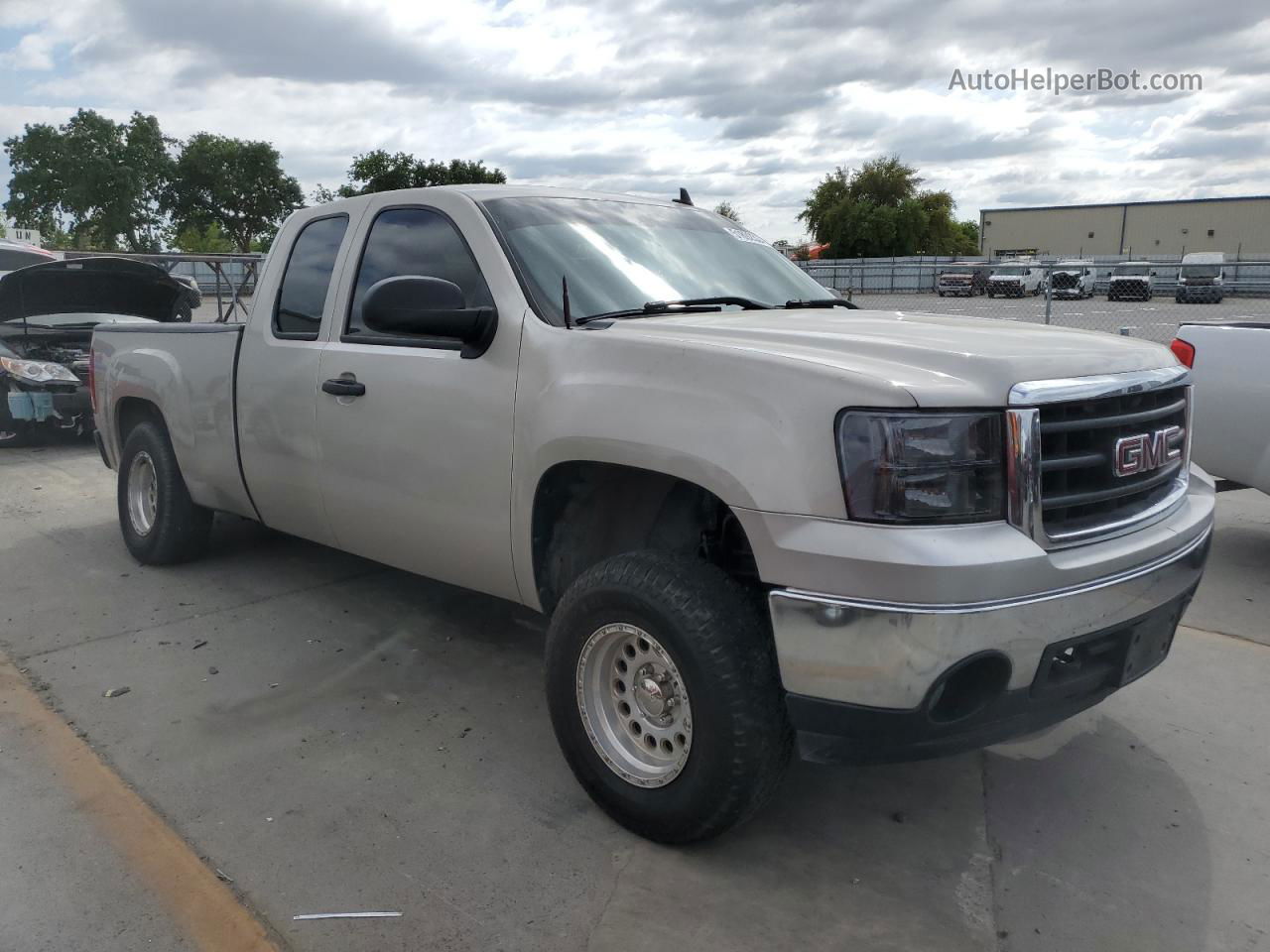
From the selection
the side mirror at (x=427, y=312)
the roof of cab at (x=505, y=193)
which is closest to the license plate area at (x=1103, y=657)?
the side mirror at (x=427, y=312)

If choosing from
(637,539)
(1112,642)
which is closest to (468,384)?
(637,539)

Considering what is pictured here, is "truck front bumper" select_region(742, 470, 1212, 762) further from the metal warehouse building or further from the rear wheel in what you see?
the metal warehouse building

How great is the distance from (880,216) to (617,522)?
69238 millimetres

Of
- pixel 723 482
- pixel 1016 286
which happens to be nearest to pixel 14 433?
pixel 723 482

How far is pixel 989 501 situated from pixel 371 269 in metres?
2.73

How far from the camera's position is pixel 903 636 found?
7.96 ft

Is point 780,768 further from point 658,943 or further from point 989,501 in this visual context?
point 989,501

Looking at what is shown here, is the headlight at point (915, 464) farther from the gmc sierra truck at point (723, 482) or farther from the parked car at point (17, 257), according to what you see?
the parked car at point (17, 257)

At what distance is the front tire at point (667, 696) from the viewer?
2.70m

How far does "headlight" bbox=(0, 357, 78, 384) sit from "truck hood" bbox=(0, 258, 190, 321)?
52 cm

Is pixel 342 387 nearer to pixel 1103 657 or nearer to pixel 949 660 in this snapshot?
pixel 949 660

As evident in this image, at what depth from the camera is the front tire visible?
2699 mm

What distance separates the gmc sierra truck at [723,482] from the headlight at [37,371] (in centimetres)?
615

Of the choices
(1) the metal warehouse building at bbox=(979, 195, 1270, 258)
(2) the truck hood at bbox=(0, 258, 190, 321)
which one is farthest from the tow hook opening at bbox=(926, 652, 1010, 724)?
(1) the metal warehouse building at bbox=(979, 195, 1270, 258)
